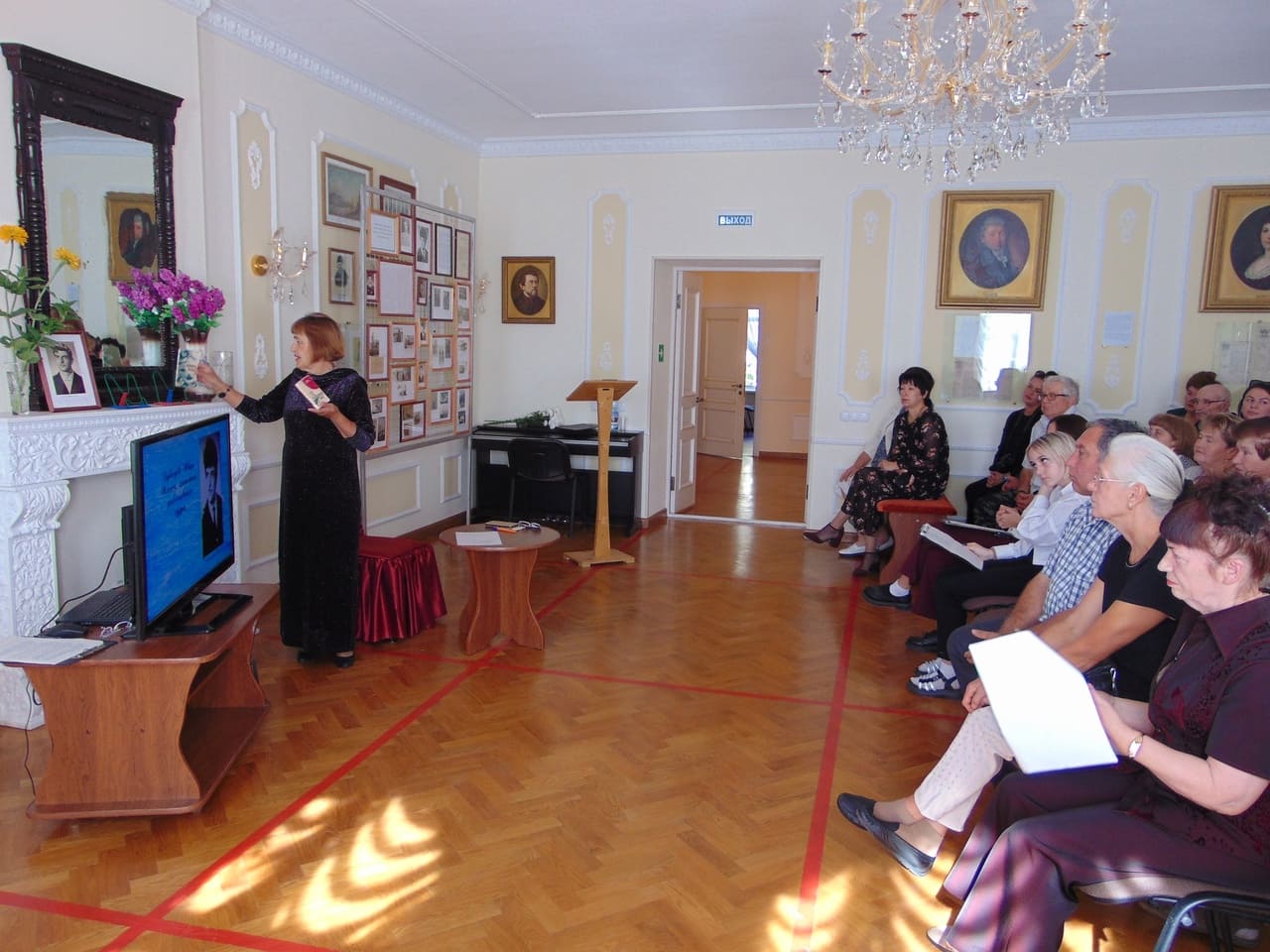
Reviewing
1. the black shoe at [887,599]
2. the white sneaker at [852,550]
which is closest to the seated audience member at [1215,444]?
the black shoe at [887,599]

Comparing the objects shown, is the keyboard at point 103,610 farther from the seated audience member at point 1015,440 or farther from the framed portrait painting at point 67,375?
the seated audience member at point 1015,440

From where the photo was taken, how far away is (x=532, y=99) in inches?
263

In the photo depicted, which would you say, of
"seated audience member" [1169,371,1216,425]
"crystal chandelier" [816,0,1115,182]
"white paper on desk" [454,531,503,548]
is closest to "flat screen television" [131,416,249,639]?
"white paper on desk" [454,531,503,548]

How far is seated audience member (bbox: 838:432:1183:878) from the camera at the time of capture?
2.63m

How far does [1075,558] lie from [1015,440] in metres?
3.90

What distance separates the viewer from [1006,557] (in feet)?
14.3

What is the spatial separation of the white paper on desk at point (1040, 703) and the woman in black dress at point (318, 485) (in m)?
3.12

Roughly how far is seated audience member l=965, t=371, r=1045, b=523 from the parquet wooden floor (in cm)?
242

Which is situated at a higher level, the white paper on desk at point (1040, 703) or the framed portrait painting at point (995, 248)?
the framed portrait painting at point (995, 248)

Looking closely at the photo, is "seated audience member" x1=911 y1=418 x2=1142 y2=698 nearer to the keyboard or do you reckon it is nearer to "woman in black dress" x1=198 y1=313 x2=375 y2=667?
"woman in black dress" x1=198 y1=313 x2=375 y2=667

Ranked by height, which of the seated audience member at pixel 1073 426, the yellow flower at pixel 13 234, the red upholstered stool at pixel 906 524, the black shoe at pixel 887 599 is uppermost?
the yellow flower at pixel 13 234

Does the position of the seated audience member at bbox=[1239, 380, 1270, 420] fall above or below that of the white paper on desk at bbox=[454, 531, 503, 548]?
above

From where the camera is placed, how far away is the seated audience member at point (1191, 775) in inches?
77.2

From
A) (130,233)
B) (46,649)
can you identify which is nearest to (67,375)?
(130,233)
